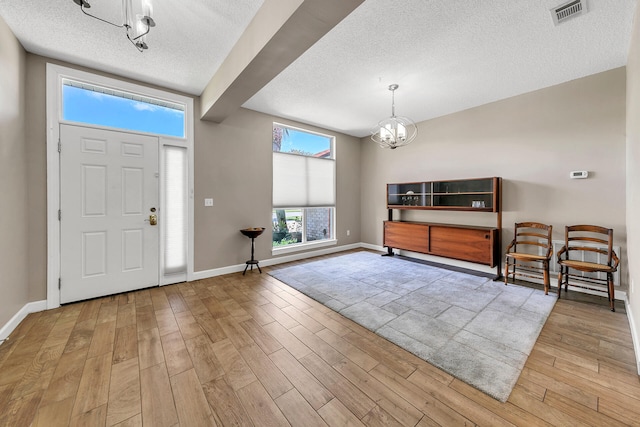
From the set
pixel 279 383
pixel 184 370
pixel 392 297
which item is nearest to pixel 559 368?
pixel 392 297

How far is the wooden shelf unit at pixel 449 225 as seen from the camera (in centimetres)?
384

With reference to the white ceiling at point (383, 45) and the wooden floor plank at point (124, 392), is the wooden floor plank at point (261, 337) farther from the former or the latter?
the white ceiling at point (383, 45)

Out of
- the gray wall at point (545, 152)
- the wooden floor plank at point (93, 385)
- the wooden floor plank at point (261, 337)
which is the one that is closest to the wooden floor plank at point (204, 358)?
the wooden floor plank at point (261, 337)

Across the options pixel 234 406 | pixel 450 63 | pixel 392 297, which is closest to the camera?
pixel 234 406

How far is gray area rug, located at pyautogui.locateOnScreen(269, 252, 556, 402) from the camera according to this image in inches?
73.4

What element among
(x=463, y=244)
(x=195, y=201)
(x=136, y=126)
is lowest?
(x=463, y=244)

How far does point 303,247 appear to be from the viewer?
511cm

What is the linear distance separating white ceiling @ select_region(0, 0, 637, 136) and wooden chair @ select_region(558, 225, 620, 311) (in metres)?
2.01

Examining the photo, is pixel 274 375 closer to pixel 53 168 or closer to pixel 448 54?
pixel 53 168

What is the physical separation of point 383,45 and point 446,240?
319 cm

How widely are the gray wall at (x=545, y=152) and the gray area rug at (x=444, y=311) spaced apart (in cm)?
116

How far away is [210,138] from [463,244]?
14.5 ft

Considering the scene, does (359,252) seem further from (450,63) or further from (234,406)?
(234,406)

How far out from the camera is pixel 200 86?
3.46m
